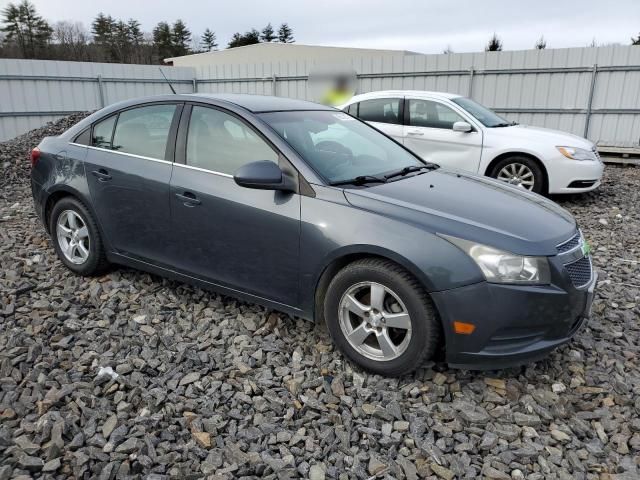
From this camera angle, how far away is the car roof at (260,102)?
357 cm

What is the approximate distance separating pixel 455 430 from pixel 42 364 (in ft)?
7.90

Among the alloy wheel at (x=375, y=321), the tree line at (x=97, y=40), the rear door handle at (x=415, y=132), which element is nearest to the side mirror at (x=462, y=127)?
the rear door handle at (x=415, y=132)

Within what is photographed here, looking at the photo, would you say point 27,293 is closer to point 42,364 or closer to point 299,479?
point 42,364

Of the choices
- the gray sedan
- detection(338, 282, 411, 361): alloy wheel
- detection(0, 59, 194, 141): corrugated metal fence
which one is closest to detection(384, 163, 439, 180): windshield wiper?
the gray sedan

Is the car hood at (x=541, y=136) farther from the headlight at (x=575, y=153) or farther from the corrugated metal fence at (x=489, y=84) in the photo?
the corrugated metal fence at (x=489, y=84)

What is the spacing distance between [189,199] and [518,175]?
17.5 feet

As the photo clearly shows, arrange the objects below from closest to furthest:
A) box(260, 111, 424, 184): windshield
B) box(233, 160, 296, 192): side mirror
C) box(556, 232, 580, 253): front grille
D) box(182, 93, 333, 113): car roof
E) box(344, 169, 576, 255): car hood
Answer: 1. box(344, 169, 576, 255): car hood
2. box(556, 232, 580, 253): front grille
3. box(233, 160, 296, 192): side mirror
4. box(260, 111, 424, 184): windshield
5. box(182, 93, 333, 113): car roof

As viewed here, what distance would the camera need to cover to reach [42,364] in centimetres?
308

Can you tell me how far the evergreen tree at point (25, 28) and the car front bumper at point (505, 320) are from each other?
57899mm

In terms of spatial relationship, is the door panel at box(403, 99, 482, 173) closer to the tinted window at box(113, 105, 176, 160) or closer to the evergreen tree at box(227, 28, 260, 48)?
the tinted window at box(113, 105, 176, 160)

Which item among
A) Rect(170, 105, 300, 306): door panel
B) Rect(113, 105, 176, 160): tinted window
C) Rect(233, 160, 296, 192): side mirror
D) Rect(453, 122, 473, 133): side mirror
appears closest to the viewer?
Rect(233, 160, 296, 192): side mirror

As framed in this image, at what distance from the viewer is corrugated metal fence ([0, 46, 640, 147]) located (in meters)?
11.4

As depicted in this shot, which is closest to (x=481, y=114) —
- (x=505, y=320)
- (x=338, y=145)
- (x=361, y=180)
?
(x=338, y=145)

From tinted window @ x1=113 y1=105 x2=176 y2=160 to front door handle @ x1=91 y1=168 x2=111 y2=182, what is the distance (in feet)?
0.67
